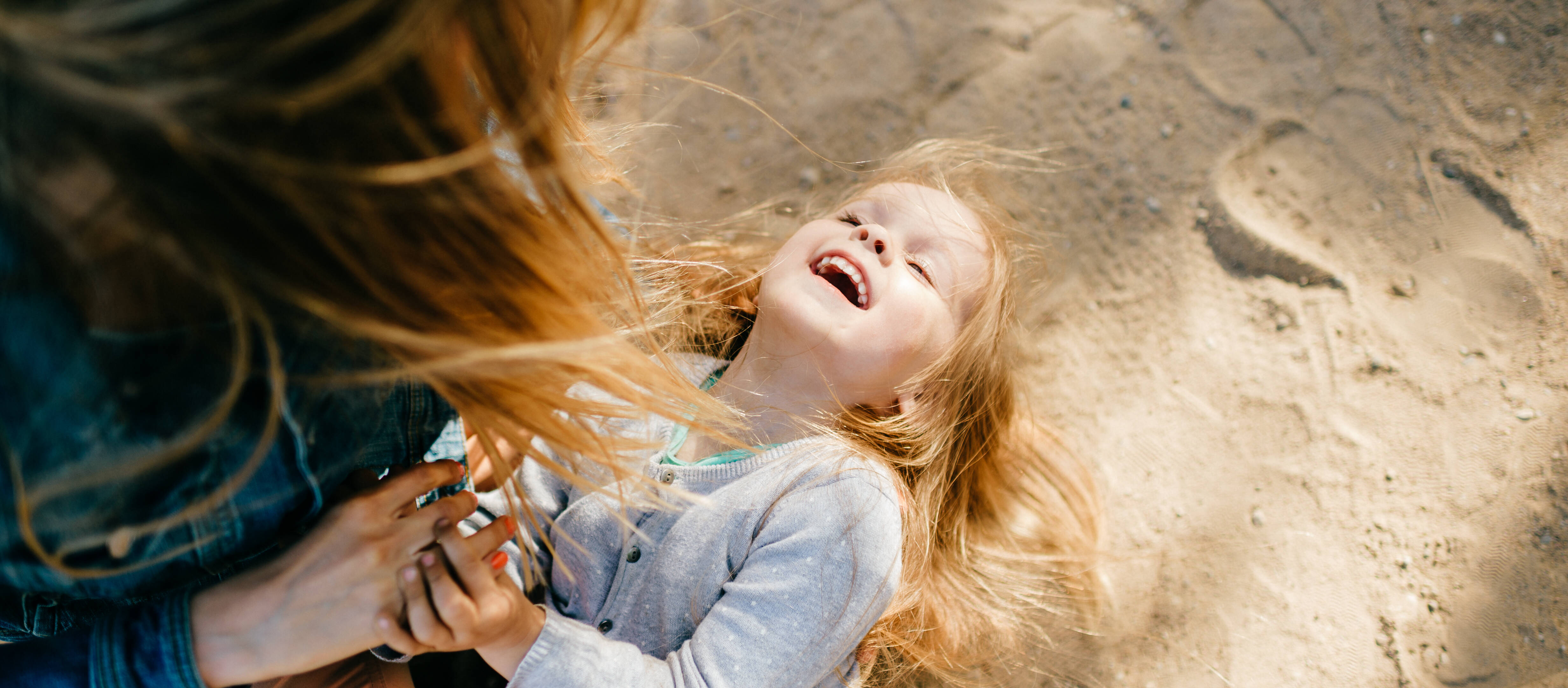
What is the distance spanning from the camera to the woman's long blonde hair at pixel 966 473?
4.34 feet

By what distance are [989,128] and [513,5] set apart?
1.29m

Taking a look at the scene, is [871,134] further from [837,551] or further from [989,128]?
[837,551]

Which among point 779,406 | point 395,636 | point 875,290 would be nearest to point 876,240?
A: point 875,290

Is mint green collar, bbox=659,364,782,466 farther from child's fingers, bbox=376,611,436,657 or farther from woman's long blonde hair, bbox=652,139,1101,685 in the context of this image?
child's fingers, bbox=376,611,436,657

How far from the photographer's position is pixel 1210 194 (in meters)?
1.59

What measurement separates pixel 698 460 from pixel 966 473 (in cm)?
49

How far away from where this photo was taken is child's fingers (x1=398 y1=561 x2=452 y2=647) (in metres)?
0.83

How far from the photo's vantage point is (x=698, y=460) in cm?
129

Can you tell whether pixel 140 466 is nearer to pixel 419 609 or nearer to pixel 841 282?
pixel 419 609

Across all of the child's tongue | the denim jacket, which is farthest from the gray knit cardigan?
the denim jacket

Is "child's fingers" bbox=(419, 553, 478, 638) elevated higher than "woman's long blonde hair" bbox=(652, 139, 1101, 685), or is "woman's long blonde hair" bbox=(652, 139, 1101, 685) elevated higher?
"child's fingers" bbox=(419, 553, 478, 638)

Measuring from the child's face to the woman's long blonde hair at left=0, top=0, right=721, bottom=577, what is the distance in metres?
0.49

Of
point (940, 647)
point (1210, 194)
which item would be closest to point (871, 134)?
point (1210, 194)

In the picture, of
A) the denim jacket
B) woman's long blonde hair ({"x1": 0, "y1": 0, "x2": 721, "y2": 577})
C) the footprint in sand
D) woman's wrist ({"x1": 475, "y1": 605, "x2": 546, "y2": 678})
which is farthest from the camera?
the footprint in sand
